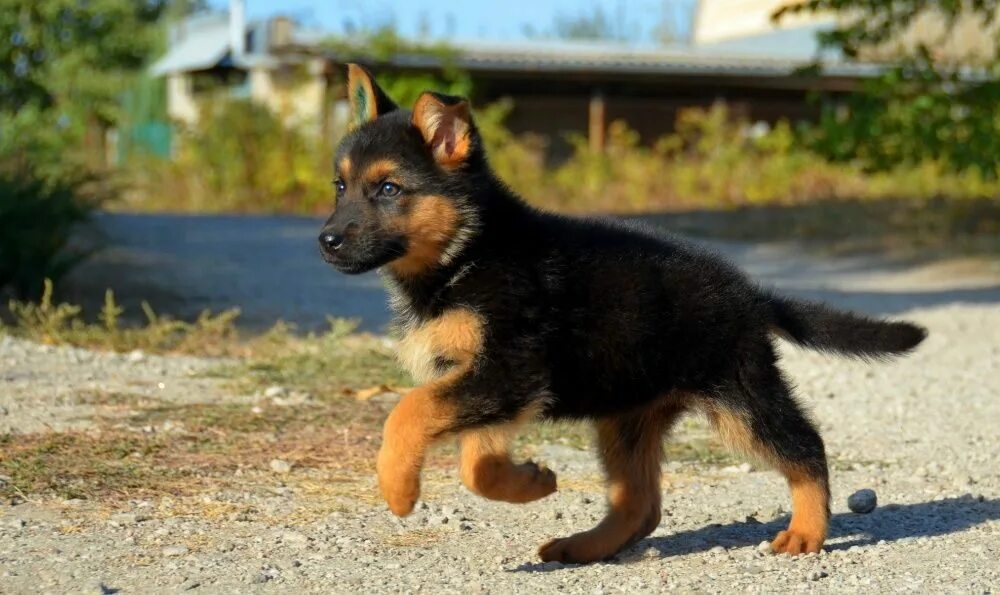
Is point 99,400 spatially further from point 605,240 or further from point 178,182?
point 178,182

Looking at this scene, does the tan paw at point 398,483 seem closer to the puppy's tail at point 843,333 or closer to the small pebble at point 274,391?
the puppy's tail at point 843,333

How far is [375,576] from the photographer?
16.6ft

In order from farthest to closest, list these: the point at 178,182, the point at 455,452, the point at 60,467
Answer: the point at 178,182 < the point at 455,452 < the point at 60,467

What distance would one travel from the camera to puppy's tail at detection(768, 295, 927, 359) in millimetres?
5781

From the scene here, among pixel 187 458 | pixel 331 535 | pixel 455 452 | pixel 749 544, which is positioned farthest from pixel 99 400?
pixel 749 544

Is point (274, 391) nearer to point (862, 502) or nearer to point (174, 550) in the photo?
point (174, 550)

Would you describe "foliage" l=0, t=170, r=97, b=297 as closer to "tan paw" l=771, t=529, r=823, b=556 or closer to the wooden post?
"tan paw" l=771, t=529, r=823, b=556

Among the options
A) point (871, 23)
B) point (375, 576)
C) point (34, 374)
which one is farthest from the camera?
point (871, 23)

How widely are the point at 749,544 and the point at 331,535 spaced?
5.53ft

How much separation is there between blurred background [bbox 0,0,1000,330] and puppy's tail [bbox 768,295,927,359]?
653cm

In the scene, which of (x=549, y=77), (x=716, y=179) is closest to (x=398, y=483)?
(x=716, y=179)

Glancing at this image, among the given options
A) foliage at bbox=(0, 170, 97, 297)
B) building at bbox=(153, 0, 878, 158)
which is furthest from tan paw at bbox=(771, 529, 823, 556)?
building at bbox=(153, 0, 878, 158)

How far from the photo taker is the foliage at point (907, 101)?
16125 mm

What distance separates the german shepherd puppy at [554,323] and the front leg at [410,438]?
133 millimetres
